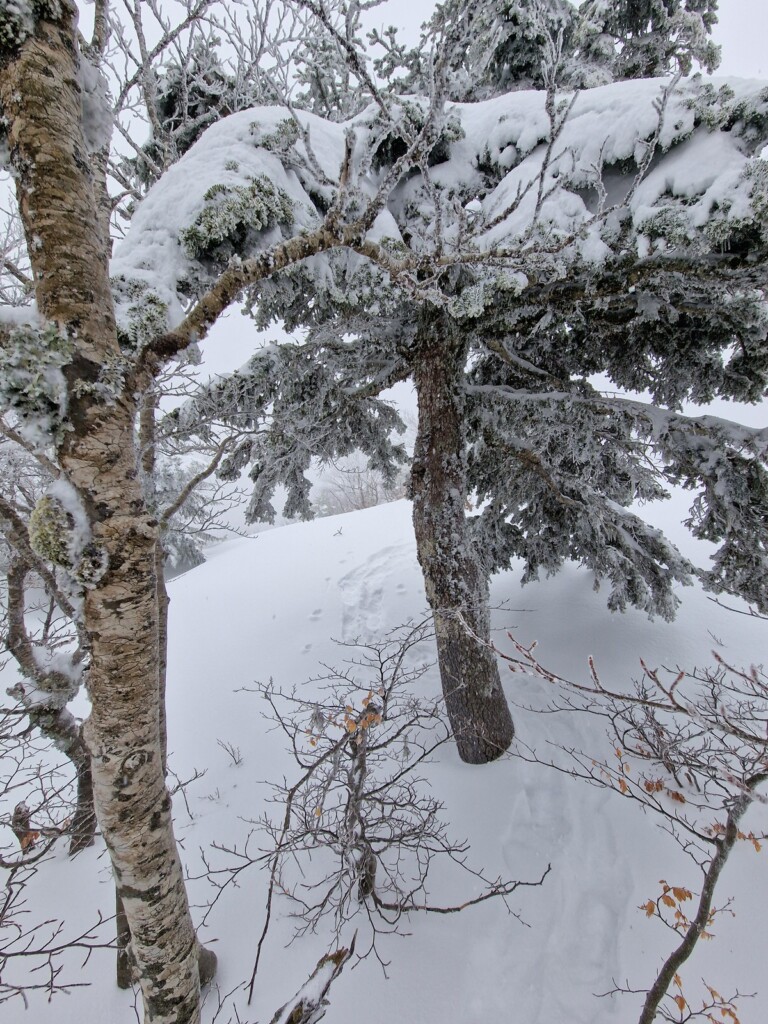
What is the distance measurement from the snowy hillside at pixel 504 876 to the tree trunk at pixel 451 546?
47cm

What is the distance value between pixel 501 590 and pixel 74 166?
309 inches

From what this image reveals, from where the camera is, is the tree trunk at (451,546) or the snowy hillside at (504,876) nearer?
the snowy hillside at (504,876)

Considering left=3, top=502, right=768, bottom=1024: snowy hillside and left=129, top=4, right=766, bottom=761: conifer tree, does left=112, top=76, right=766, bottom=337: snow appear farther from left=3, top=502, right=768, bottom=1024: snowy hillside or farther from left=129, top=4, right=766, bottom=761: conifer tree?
left=3, top=502, right=768, bottom=1024: snowy hillside

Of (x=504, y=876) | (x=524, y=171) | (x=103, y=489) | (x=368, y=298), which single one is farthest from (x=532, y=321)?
(x=504, y=876)

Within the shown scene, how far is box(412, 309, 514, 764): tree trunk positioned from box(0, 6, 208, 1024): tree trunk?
112 inches

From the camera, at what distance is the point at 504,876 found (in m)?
3.41

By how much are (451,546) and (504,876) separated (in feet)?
9.18

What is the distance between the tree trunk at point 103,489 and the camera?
1.34m

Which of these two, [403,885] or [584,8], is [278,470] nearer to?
[403,885]

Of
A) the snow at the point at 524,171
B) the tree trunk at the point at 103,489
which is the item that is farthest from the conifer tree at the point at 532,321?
the tree trunk at the point at 103,489

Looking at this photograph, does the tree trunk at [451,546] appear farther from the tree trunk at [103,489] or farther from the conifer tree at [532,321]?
the tree trunk at [103,489]

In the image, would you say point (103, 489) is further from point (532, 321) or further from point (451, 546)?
point (532, 321)

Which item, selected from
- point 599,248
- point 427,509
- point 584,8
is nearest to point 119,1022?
point 427,509

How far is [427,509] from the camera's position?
4.10m
